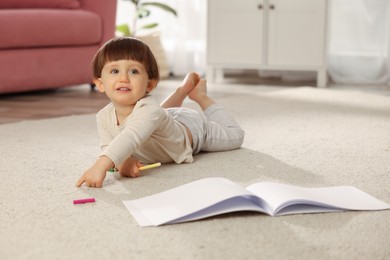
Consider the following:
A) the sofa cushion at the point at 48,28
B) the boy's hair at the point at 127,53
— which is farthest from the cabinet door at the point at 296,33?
the boy's hair at the point at 127,53

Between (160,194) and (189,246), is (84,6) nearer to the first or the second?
(160,194)

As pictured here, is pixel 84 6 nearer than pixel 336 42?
Yes

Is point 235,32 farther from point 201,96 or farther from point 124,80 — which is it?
point 124,80

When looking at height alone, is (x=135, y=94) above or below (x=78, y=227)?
above

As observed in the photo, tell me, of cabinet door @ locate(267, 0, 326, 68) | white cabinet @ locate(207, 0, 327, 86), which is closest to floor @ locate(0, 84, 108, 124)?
white cabinet @ locate(207, 0, 327, 86)

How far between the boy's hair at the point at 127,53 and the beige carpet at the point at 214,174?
26 centimetres

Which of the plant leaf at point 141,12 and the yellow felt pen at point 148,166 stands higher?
the plant leaf at point 141,12

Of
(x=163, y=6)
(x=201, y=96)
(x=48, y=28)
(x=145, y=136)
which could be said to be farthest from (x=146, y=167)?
(x=163, y=6)

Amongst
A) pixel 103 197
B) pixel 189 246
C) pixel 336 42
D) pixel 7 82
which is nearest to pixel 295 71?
pixel 336 42

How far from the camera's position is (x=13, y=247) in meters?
1.07

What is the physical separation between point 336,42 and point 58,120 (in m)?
2.02

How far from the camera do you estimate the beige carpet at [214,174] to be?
1.06 metres

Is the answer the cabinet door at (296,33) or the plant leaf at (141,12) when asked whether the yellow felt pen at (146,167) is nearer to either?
the cabinet door at (296,33)

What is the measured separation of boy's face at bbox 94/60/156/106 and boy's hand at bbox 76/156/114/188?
0.63 feet
